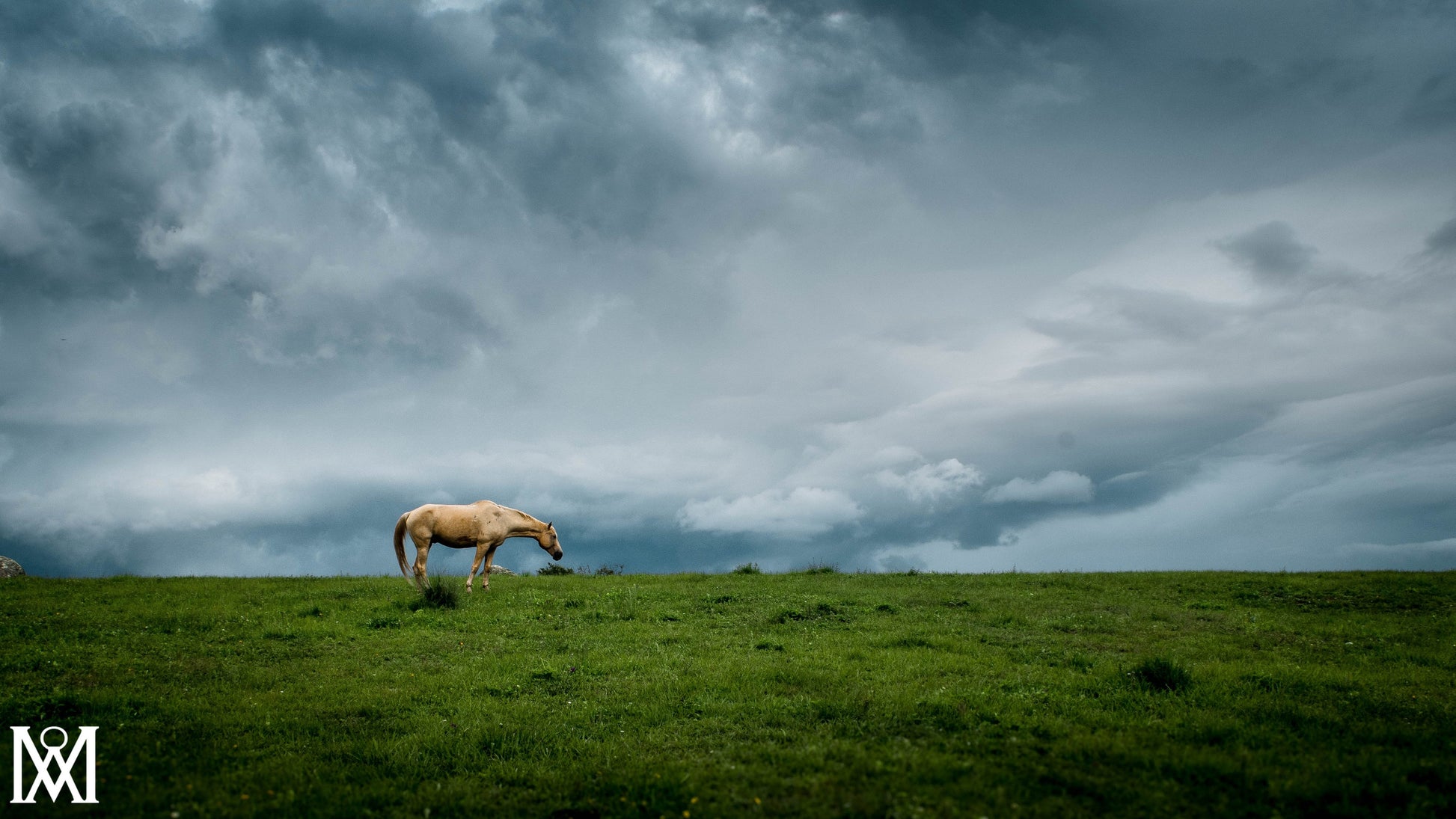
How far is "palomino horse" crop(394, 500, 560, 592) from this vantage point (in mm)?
27453

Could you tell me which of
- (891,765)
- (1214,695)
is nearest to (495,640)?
(891,765)

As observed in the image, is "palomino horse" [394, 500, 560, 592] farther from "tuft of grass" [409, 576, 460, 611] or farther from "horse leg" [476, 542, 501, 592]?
"tuft of grass" [409, 576, 460, 611]

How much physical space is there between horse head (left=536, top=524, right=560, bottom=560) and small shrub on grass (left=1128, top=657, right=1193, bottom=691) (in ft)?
74.7

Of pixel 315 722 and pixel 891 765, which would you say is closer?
pixel 891 765

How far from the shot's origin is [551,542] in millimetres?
31578

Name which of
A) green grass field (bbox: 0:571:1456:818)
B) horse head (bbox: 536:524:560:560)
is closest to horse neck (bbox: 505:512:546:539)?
horse head (bbox: 536:524:560:560)

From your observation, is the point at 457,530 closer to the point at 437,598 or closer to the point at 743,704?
the point at 437,598

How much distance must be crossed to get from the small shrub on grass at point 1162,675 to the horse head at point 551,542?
22756mm

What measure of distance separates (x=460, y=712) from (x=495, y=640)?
5.90m

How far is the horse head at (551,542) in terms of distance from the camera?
31469mm

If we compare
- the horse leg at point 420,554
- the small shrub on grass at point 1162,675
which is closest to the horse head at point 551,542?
the horse leg at point 420,554

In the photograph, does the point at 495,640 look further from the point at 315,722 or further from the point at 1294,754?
the point at 1294,754

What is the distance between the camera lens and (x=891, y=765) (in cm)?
974

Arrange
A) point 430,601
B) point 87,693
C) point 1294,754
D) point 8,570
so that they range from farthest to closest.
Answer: point 8,570, point 430,601, point 87,693, point 1294,754
